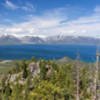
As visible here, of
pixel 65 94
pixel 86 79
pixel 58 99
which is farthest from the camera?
pixel 86 79

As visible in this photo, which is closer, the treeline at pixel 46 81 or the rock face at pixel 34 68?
the treeline at pixel 46 81

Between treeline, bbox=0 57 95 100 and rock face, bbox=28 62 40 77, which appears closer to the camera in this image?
treeline, bbox=0 57 95 100

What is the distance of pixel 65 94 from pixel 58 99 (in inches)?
196

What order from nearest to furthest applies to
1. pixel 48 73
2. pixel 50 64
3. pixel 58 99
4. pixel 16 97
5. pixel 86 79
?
pixel 58 99
pixel 16 97
pixel 86 79
pixel 48 73
pixel 50 64

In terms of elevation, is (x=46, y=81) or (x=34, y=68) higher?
(x=46, y=81)

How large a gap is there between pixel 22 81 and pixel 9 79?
30.0ft

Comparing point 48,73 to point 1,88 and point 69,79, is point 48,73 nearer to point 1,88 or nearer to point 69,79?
point 69,79

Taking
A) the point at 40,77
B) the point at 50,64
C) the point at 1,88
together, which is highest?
the point at 50,64

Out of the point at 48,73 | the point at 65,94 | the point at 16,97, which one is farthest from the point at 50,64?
the point at 65,94

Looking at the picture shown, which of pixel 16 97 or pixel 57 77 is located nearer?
pixel 16 97

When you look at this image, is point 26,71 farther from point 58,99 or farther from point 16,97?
point 58,99

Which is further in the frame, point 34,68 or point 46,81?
point 34,68

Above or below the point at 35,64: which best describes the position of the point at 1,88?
below

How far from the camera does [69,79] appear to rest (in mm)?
55250
